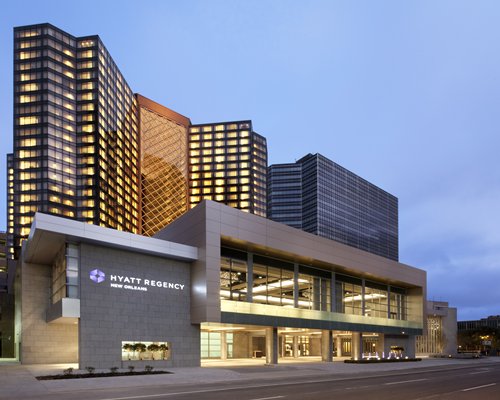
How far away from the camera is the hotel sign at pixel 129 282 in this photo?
40.9 meters

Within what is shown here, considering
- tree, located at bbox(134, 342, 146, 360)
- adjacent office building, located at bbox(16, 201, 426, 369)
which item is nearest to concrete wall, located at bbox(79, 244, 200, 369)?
adjacent office building, located at bbox(16, 201, 426, 369)

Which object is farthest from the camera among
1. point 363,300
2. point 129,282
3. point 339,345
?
point 339,345

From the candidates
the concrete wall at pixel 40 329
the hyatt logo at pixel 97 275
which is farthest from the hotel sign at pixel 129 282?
the concrete wall at pixel 40 329

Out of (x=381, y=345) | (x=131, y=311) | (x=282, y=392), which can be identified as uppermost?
(x=131, y=311)

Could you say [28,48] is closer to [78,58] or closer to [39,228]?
[78,58]

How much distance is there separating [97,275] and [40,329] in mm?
14210

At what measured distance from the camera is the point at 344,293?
215 ft

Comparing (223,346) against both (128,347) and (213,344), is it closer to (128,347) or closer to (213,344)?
(213,344)

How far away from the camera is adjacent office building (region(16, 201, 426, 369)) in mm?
40406

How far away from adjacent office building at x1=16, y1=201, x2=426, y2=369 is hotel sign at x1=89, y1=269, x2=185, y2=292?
9 cm

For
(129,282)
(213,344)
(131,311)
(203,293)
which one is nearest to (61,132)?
(213,344)

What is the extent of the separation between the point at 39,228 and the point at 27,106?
362 ft

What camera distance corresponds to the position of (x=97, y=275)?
40.8 meters

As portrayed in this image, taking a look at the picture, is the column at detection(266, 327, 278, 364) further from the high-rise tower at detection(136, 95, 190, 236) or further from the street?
the high-rise tower at detection(136, 95, 190, 236)
